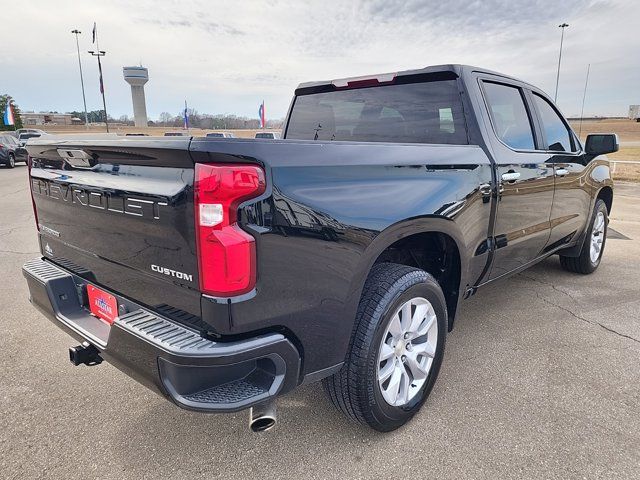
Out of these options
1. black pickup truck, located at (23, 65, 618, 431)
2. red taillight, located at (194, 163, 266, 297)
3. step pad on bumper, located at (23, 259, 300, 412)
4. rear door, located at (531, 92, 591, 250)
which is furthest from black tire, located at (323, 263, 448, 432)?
rear door, located at (531, 92, 591, 250)

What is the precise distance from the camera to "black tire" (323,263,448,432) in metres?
2.11

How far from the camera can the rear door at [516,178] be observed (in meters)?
3.05

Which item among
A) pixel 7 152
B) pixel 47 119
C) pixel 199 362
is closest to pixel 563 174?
pixel 199 362

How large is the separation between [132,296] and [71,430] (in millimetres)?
936

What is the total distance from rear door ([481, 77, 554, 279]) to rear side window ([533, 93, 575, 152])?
21 centimetres

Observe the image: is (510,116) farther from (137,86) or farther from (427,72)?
(137,86)

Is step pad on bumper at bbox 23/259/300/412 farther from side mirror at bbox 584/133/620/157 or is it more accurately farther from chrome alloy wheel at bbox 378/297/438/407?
side mirror at bbox 584/133/620/157

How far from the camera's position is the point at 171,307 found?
1.85m

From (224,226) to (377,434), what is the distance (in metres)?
1.45

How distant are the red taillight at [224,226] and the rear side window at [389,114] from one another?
1.77 m

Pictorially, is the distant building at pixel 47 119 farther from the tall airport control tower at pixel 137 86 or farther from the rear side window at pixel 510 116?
the rear side window at pixel 510 116

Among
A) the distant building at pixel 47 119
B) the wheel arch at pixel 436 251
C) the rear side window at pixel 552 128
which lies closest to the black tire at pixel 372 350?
the wheel arch at pixel 436 251

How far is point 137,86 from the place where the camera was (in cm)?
8262

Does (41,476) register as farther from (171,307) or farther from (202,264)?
(202,264)
